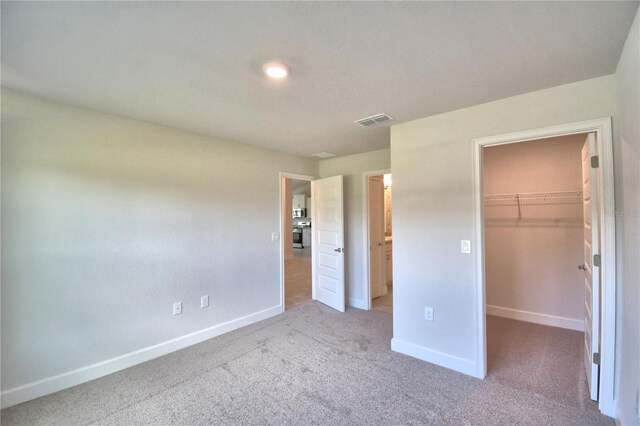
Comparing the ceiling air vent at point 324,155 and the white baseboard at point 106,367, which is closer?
the white baseboard at point 106,367

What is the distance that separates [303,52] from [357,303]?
3606mm

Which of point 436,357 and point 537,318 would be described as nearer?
point 436,357

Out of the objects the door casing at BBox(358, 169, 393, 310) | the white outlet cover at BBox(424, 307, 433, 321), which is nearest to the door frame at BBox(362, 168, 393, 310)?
the door casing at BBox(358, 169, 393, 310)

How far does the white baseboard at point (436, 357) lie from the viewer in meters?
2.47

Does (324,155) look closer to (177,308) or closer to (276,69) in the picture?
(276,69)

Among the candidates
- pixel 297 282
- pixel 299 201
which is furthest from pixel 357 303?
pixel 299 201

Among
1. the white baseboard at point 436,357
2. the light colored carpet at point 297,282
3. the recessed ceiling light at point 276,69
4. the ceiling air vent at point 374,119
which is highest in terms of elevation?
the recessed ceiling light at point 276,69

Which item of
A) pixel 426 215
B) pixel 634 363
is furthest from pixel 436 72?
pixel 634 363

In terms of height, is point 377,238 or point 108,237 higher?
point 108,237

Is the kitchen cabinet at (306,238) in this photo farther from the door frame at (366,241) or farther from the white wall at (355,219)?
the door frame at (366,241)

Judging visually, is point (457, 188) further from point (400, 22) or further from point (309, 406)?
point (309, 406)

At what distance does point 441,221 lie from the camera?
262cm

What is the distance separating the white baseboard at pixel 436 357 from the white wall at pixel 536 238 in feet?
5.95

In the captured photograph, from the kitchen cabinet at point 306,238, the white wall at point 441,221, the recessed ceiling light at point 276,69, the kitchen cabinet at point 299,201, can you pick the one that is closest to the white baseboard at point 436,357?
the white wall at point 441,221
